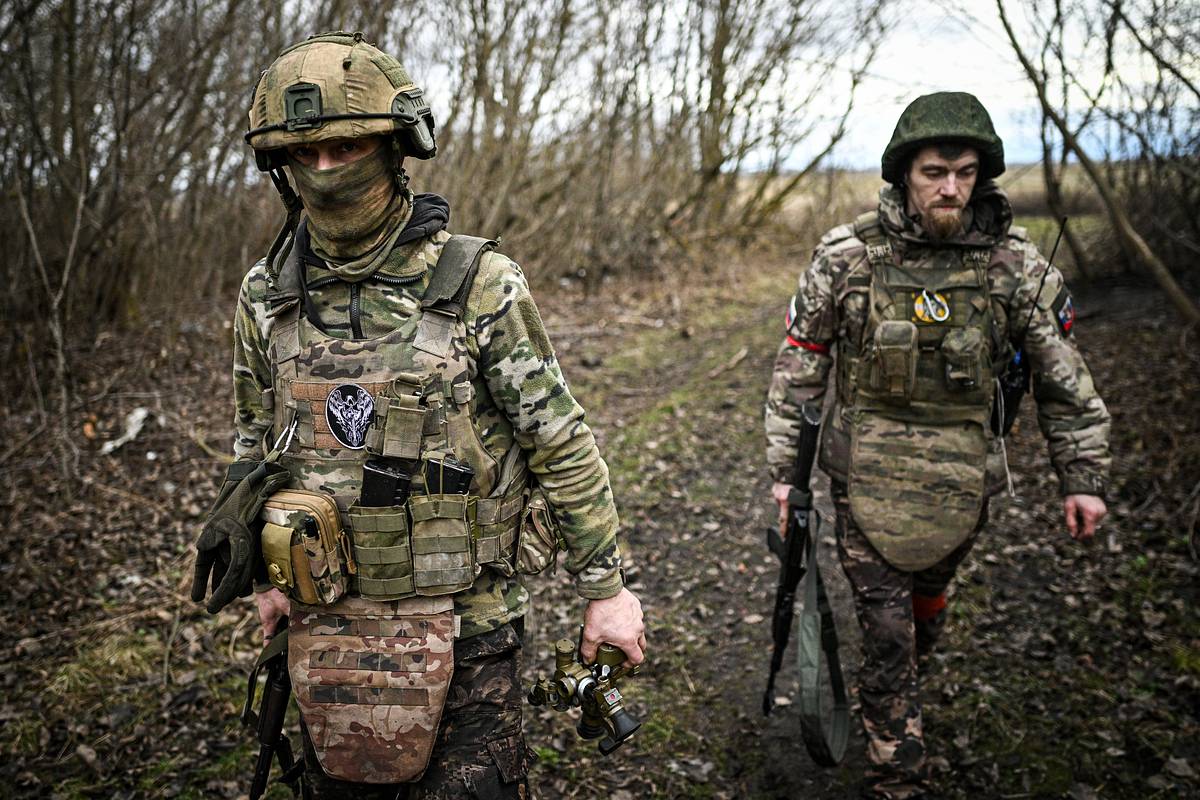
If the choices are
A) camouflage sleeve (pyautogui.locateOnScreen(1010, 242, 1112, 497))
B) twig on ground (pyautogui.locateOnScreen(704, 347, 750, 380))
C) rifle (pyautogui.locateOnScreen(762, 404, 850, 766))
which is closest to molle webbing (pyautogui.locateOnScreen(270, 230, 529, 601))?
rifle (pyautogui.locateOnScreen(762, 404, 850, 766))

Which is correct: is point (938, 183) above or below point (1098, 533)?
above

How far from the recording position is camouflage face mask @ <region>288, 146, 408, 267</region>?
6.88ft

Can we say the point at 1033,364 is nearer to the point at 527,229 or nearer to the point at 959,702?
the point at 959,702

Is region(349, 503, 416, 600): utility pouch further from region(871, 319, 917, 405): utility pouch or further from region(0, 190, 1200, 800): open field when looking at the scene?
region(871, 319, 917, 405): utility pouch

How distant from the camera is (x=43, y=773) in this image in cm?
334

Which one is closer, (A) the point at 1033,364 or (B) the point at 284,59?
(B) the point at 284,59

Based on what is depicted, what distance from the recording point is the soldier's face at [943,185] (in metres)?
3.07

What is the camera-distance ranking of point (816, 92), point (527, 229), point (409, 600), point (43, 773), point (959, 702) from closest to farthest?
point (409, 600) < point (43, 773) < point (959, 702) < point (527, 229) < point (816, 92)

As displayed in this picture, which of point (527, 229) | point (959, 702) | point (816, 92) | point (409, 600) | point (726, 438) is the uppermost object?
point (816, 92)

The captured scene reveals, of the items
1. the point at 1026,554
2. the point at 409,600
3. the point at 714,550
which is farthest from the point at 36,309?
the point at 1026,554

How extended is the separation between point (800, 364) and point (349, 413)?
1.96 meters

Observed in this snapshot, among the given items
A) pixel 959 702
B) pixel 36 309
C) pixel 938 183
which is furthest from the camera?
pixel 36 309

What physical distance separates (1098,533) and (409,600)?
4805 millimetres

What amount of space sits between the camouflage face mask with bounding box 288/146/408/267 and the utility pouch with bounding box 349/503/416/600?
62 cm
